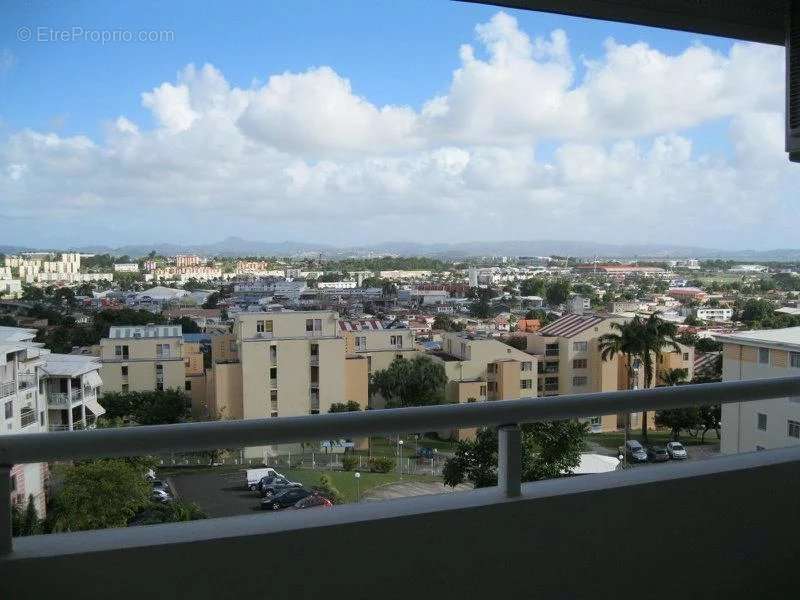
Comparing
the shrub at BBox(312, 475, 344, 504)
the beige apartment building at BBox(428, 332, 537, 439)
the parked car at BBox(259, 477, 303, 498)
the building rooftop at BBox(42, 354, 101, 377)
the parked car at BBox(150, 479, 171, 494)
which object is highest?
the building rooftop at BBox(42, 354, 101, 377)

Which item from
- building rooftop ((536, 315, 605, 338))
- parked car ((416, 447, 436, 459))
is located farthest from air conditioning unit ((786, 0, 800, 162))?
parked car ((416, 447, 436, 459))

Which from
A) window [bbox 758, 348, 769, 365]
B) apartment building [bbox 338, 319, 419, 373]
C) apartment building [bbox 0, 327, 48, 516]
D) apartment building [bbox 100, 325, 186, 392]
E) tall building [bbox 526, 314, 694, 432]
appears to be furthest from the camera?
apartment building [bbox 338, 319, 419, 373]

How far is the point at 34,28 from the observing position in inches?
83.6

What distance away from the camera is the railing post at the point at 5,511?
1.37 meters

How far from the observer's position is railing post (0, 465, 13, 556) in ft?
4.51

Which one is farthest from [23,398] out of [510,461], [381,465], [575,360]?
[575,360]

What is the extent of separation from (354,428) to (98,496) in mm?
601

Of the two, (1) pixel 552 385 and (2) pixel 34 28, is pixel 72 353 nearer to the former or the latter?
(2) pixel 34 28

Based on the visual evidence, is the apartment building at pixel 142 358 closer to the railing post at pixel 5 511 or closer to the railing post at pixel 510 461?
the railing post at pixel 5 511

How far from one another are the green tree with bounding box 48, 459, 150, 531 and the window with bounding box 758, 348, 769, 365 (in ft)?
7.63

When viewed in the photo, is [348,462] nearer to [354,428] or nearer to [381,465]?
[381,465]

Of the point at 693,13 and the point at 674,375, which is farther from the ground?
the point at 693,13

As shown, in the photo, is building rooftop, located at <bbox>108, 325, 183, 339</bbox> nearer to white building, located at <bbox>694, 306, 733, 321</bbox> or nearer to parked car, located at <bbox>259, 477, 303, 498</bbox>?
parked car, located at <bbox>259, 477, 303, 498</bbox>

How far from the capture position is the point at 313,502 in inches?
69.7
